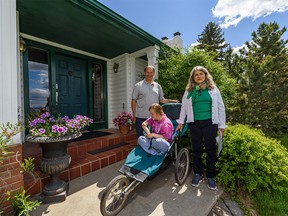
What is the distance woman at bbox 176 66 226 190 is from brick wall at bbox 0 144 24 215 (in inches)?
73.5

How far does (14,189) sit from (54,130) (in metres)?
0.61

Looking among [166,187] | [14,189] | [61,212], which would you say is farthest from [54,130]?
[166,187]

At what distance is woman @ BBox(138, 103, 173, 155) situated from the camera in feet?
5.91

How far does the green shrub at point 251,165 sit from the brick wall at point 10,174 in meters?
2.24

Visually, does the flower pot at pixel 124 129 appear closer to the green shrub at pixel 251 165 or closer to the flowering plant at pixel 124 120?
the flowering plant at pixel 124 120

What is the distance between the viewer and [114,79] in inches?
175

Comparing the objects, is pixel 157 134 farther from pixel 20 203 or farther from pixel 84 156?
pixel 20 203

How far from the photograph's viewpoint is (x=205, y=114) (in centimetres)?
184

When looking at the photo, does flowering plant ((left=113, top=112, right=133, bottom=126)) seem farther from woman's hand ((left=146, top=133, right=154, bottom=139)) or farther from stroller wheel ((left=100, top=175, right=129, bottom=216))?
stroller wheel ((left=100, top=175, right=129, bottom=216))

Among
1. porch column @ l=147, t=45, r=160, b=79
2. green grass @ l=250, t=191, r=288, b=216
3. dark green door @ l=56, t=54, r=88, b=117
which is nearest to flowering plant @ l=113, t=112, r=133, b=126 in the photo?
dark green door @ l=56, t=54, r=88, b=117

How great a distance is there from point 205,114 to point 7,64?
6.84 feet

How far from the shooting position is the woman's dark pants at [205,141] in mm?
1832

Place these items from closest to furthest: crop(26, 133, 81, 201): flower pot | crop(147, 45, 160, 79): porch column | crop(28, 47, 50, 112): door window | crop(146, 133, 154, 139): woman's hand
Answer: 1. crop(26, 133, 81, 201): flower pot
2. crop(146, 133, 154, 139): woman's hand
3. crop(28, 47, 50, 112): door window
4. crop(147, 45, 160, 79): porch column

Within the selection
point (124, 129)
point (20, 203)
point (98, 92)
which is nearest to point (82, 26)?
point (98, 92)
